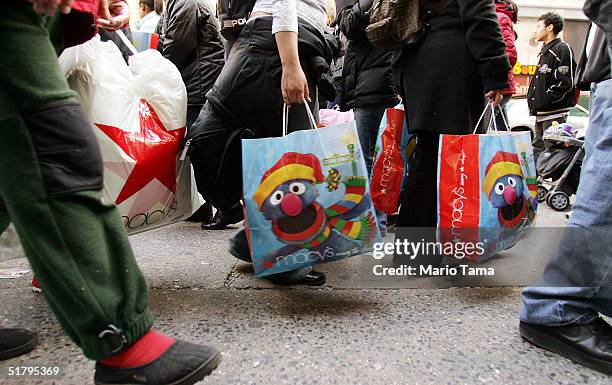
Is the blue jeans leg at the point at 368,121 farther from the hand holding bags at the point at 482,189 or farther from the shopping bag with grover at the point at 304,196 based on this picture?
the shopping bag with grover at the point at 304,196

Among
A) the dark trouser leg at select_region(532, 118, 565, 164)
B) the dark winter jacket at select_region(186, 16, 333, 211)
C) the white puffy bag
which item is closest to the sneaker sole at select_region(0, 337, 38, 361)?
the white puffy bag

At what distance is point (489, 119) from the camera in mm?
2174

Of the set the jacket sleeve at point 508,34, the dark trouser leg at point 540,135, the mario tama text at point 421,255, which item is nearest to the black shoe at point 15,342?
the mario tama text at point 421,255

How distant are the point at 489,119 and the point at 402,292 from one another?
0.91m

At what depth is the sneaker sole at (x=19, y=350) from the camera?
1366 mm

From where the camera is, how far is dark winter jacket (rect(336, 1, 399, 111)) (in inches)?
117

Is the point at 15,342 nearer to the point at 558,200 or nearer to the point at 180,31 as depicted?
the point at 180,31

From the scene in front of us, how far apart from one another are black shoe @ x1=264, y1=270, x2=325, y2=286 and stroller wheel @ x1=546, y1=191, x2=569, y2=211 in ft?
10.5

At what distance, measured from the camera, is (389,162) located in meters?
2.78

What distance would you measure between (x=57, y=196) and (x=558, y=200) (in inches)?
176

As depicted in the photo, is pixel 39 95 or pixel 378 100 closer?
pixel 39 95

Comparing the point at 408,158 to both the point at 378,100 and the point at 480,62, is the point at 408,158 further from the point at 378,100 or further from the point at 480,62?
the point at 480,62

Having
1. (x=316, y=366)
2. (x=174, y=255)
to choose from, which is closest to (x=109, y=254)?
(x=316, y=366)

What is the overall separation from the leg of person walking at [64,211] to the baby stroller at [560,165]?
4.29 m
